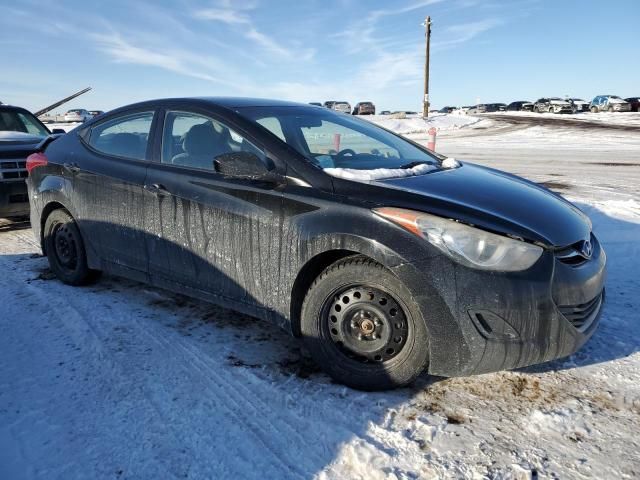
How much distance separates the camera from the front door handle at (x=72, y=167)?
424 centimetres

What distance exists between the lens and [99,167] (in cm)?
406

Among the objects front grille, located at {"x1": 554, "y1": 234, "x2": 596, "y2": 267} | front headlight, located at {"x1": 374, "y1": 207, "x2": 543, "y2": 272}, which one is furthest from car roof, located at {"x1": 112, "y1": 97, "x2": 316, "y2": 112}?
front grille, located at {"x1": 554, "y1": 234, "x2": 596, "y2": 267}

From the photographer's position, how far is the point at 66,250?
14.6 ft

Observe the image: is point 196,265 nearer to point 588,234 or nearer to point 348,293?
point 348,293

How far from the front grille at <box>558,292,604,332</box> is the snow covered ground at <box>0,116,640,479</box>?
0.39 metres

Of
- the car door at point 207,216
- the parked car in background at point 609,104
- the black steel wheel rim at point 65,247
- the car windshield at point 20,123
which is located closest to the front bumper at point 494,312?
the car door at point 207,216

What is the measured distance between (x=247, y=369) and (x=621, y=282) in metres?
3.24

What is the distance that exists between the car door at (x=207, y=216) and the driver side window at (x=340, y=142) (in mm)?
492

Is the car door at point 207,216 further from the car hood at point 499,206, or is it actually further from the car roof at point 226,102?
the car hood at point 499,206

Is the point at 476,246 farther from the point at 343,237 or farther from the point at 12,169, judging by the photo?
the point at 12,169

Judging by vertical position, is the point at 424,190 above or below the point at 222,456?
above

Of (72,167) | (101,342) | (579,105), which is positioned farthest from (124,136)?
(579,105)

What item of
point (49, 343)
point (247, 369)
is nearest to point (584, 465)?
point (247, 369)

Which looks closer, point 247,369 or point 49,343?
point 247,369
